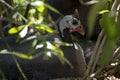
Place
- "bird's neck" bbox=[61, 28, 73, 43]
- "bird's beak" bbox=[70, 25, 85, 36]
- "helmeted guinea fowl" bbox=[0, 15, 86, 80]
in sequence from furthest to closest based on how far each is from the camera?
1. "bird's beak" bbox=[70, 25, 85, 36]
2. "bird's neck" bbox=[61, 28, 73, 43]
3. "helmeted guinea fowl" bbox=[0, 15, 86, 80]

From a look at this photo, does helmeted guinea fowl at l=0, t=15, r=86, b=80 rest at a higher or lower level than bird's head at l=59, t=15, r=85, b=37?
lower

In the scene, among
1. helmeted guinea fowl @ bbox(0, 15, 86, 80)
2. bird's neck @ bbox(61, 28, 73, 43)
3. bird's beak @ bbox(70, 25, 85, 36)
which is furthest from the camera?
bird's beak @ bbox(70, 25, 85, 36)

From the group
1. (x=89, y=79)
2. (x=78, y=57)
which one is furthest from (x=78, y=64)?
(x=89, y=79)

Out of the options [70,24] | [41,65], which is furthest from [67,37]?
[41,65]

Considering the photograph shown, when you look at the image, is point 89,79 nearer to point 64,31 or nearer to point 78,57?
point 78,57

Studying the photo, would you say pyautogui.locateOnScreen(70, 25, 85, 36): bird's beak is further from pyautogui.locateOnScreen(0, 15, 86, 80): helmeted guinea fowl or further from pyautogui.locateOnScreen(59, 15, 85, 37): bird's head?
pyautogui.locateOnScreen(0, 15, 86, 80): helmeted guinea fowl

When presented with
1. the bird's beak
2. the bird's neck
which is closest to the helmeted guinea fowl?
the bird's neck

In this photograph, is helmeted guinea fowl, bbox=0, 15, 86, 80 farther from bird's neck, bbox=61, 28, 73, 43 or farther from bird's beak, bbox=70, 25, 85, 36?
bird's beak, bbox=70, 25, 85, 36

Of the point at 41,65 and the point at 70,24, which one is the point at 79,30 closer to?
the point at 70,24

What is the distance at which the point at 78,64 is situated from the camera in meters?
2.35

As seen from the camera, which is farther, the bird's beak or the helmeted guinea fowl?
the bird's beak

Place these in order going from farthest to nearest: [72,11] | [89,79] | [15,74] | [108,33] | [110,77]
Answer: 1. [72,11]
2. [110,77]
3. [15,74]
4. [89,79]
5. [108,33]

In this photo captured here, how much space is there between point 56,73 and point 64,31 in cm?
37

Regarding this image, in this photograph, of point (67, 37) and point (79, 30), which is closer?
point (67, 37)
